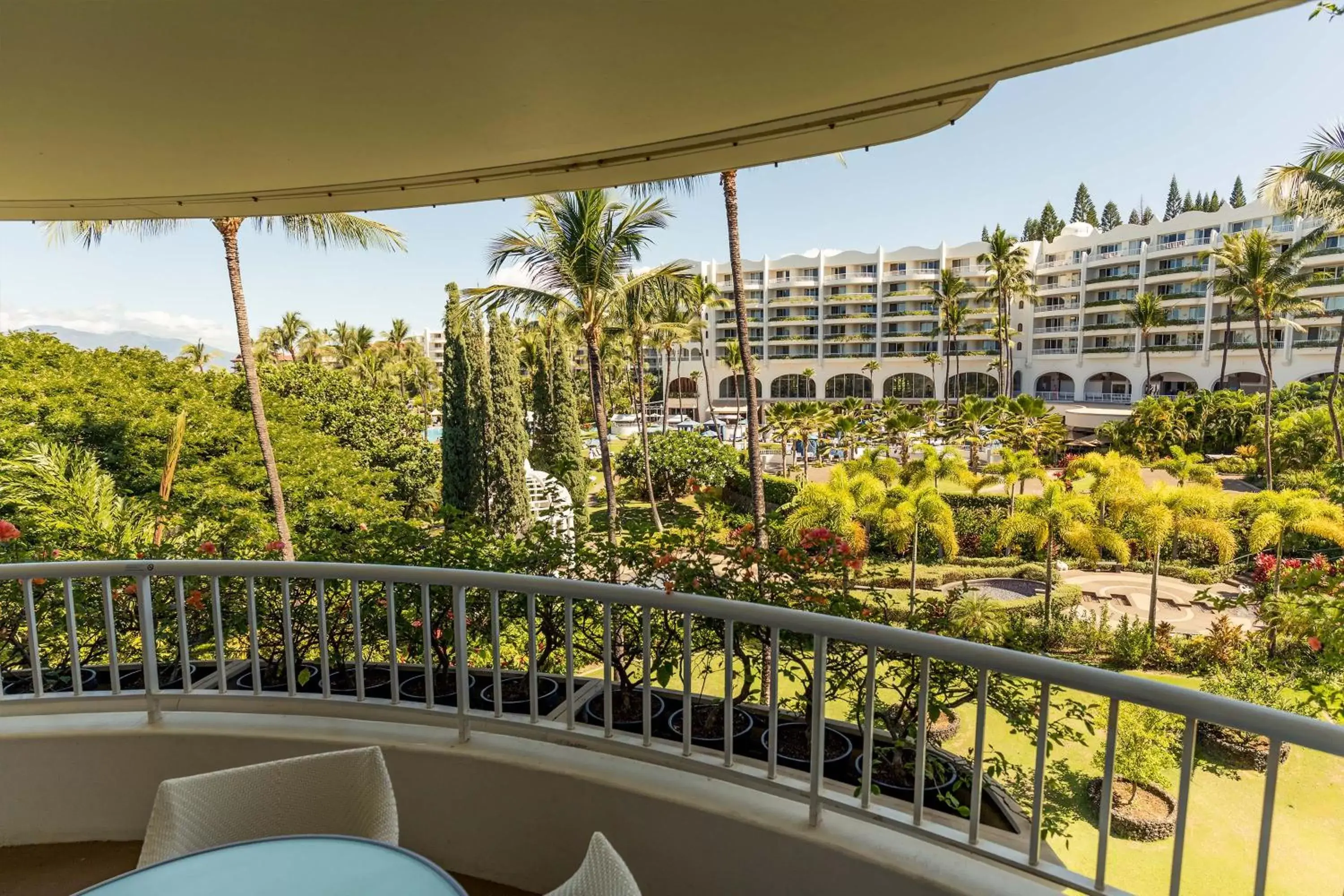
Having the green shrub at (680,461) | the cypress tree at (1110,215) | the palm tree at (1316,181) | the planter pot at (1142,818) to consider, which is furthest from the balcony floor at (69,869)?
the cypress tree at (1110,215)

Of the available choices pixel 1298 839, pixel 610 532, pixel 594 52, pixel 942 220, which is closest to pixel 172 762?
pixel 610 532

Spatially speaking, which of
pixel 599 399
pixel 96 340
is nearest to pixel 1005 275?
pixel 599 399

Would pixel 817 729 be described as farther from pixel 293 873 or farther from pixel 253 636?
pixel 253 636

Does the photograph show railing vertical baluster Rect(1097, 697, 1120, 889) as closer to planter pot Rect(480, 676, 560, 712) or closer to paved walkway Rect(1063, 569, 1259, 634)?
planter pot Rect(480, 676, 560, 712)

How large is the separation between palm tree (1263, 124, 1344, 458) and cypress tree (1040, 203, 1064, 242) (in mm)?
49596

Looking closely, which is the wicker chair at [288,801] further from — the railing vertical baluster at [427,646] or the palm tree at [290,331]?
the palm tree at [290,331]

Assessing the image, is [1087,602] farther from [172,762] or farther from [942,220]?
[942,220]

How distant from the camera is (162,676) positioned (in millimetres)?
3125

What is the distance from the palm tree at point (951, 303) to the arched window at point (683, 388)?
66.9 ft

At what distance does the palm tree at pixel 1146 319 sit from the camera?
3750 cm

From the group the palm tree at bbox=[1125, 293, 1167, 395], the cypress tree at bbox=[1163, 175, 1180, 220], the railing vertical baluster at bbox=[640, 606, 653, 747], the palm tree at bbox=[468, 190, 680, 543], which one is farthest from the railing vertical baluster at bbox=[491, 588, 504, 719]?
the cypress tree at bbox=[1163, 175, 1180, 220]

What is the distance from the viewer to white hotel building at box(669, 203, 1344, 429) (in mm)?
36562

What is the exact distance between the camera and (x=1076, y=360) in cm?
4441

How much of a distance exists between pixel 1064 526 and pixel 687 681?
1529cm
